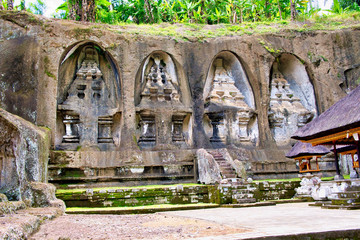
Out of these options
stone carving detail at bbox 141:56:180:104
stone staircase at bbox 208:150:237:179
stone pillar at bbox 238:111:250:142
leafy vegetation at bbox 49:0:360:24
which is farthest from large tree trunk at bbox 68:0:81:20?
stone staircase at bbox 208:150:237:179

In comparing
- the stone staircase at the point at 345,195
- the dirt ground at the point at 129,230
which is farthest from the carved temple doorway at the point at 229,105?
the dirt ground at the point at 129,230

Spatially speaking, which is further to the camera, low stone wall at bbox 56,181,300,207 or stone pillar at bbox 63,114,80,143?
stone pillar at bbox 63,114,80,143

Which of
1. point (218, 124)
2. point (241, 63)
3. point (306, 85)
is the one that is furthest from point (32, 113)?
point (306, 85)

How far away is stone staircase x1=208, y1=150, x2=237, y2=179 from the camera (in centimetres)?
1091

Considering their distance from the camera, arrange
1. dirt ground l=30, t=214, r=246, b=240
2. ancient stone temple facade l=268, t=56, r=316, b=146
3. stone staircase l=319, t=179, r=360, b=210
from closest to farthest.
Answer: dirt ground l=30, t=214, r=246, b=240, stone staircase l=319, t=179, r=360, b=210, ancient stone temple facade l=268, t=56, r=316, b=146

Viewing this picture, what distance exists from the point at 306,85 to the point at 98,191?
11.5 m

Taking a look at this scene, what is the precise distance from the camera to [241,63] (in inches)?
625

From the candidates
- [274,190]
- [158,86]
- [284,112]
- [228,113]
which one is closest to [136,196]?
[274,190]

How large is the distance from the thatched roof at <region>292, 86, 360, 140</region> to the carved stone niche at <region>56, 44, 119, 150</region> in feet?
26.2

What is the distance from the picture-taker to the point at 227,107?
15461 mm

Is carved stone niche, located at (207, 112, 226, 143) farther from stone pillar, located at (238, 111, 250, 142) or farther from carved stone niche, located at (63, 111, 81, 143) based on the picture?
carved stone niche, located at (63, 111, 81, 143)

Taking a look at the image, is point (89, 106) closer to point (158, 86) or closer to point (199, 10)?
point (158, 86)

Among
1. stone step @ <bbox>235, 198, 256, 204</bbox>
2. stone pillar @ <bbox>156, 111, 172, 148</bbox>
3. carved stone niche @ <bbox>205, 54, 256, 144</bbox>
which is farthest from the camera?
carved stone niche @ <bbox>205, 54, 256, 144</bbox>

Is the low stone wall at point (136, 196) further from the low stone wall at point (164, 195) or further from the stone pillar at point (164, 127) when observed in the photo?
the stone pillar at point (164, 127)
